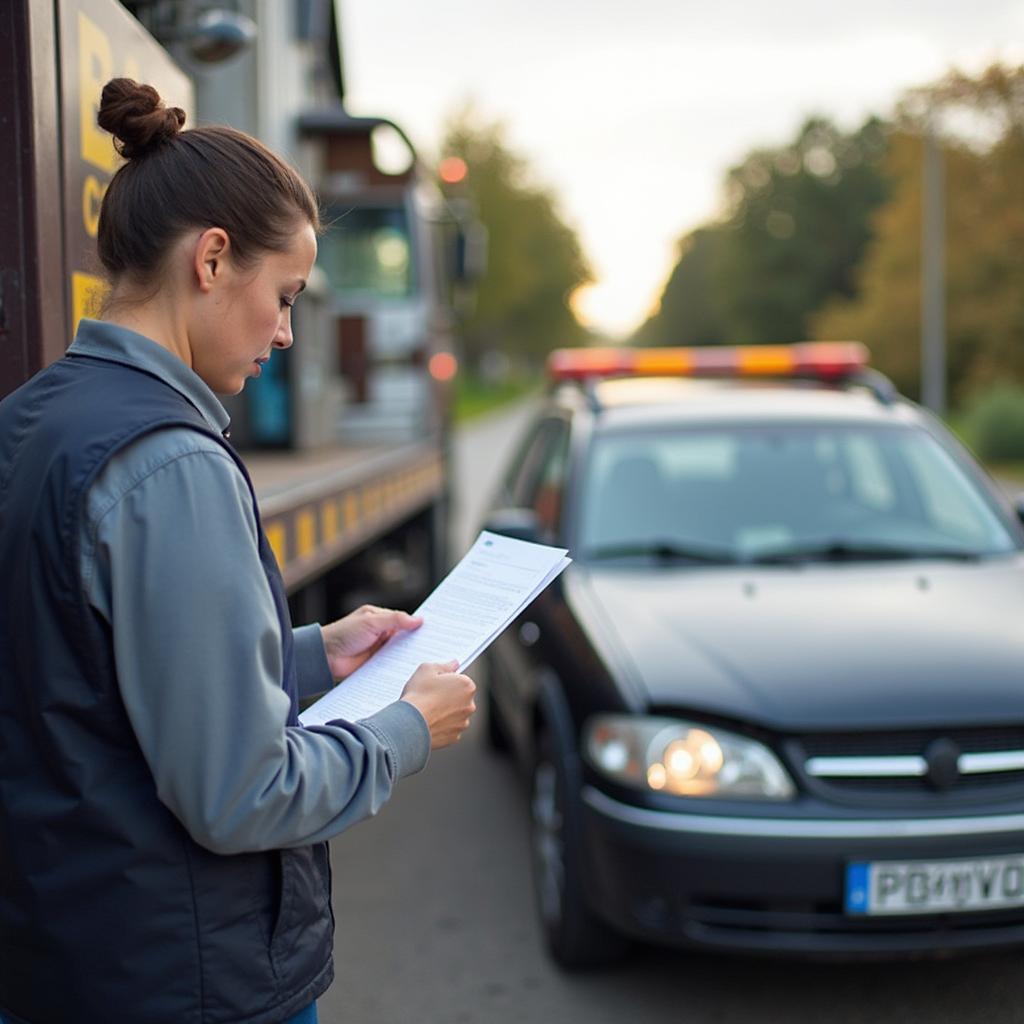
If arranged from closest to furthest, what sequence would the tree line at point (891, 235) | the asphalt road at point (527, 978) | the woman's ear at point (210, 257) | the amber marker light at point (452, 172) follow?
1. the woman's ear at point (210, 257)
2. the asphalt road at point (527, 978)
3. the amber marker light at point (452, 172)
4. the tree line at point (891, 235)

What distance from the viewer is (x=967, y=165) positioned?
84.3 ft

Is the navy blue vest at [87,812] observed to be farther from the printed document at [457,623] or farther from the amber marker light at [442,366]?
the amber marker light at [442,366]

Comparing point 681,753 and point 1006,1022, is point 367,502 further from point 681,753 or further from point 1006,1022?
point 1006,1022

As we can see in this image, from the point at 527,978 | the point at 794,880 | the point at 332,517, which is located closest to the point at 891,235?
the point at 332,517

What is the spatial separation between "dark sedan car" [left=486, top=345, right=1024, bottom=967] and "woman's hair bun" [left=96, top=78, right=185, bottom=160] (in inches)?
82.1

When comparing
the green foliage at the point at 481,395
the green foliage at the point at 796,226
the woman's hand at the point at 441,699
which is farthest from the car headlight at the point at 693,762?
A: the green foliage at the point at 796,226

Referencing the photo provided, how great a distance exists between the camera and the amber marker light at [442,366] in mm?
10684

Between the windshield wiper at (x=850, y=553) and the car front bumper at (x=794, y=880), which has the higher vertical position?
the windshield wiper at (x=850, y=553)

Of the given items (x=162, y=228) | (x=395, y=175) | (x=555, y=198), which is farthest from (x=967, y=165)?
(x=555, y=198)

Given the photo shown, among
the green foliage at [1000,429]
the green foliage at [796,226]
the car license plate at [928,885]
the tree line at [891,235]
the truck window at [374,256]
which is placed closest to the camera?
the car license plate at [928,885]

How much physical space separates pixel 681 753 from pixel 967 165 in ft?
82.5

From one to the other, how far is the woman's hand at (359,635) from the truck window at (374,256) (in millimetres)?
8810

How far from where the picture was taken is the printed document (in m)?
1.73

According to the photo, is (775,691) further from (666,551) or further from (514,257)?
(514,257)
